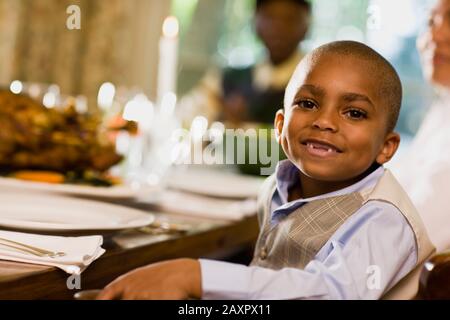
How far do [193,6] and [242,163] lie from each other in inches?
100

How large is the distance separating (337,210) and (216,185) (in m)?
0.94

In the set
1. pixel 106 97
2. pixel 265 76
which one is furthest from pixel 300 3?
pixel 106 97

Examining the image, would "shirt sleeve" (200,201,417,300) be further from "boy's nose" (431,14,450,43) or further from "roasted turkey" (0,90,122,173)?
"boy's nose" (431,14,450,43)

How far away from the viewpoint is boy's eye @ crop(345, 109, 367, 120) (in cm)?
82

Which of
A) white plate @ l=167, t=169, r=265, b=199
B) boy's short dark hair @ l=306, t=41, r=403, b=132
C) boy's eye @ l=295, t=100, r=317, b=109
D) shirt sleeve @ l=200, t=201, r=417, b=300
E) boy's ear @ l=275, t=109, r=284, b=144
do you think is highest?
boy's short dark hair @ l=306, t=41, r=403, b=132

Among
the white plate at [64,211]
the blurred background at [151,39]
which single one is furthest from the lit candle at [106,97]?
the blurred background at [151,39]

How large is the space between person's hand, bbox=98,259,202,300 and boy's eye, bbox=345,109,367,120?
30 cm

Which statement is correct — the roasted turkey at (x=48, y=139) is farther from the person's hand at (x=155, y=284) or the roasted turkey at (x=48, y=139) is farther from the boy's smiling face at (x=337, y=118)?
the person's hand at (x=155, y=284)

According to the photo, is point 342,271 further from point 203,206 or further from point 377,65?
point 203,206

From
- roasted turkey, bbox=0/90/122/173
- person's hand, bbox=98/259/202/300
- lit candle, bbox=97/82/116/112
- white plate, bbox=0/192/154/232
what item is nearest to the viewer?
person's hand, bbox=98/259/202/300

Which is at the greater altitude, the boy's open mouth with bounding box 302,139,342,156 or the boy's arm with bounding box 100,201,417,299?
the boy's open mouth with bounding box 302,139,342,156

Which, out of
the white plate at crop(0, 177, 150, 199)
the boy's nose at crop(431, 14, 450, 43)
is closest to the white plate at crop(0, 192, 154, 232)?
the white plate at crop(0, 177, 150, 199)

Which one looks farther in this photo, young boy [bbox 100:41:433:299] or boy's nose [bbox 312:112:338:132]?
boy's nose [bbox 312:112:338:132]

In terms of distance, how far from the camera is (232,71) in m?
4.21
